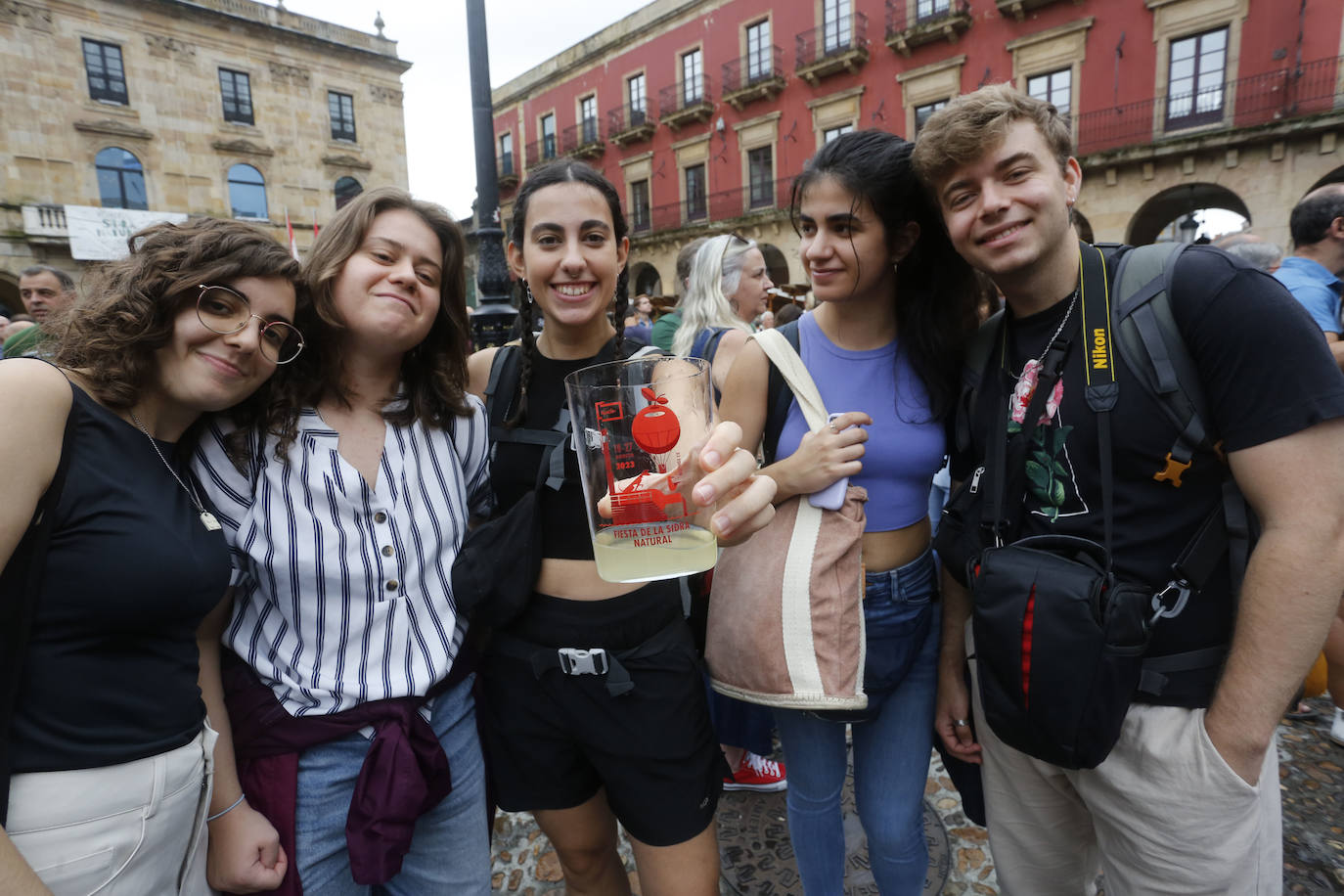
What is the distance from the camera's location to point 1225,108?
42.4 ft

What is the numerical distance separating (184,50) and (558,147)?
12.4 metres

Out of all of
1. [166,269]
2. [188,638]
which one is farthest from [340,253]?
[188,638]

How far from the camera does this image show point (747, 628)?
164 cm

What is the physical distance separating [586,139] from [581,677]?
25535mm

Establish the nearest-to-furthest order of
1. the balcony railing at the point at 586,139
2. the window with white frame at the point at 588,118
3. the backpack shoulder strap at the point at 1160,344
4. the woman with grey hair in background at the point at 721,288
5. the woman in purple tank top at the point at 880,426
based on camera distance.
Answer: the backpack shoulder strap at the point at 1160,344 → the woman in purple tank top at the point at 880,426 → the woman with grey hair in background at the point at 721,288 → the balcony railing at the point at 586,139 → the window with white frame at the point at 588,118

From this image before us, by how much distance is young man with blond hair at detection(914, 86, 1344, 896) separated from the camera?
1217 mm

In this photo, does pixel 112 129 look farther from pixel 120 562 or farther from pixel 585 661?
pixel 585 661

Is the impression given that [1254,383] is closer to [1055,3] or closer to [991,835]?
[991,835]

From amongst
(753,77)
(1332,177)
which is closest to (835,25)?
(753,77)

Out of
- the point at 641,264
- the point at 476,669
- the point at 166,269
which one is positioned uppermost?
the point at 641,264

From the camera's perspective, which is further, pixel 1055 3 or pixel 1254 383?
pixel 1055 3

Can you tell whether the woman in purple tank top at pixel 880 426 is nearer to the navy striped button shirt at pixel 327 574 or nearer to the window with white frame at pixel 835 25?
the navy striped button shirt at pixel 327 574

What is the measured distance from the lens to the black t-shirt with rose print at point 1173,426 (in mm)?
1203

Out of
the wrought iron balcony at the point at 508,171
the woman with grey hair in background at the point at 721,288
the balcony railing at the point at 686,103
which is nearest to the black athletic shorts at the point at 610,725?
the woman with grey hair in background at the point at 721,288
